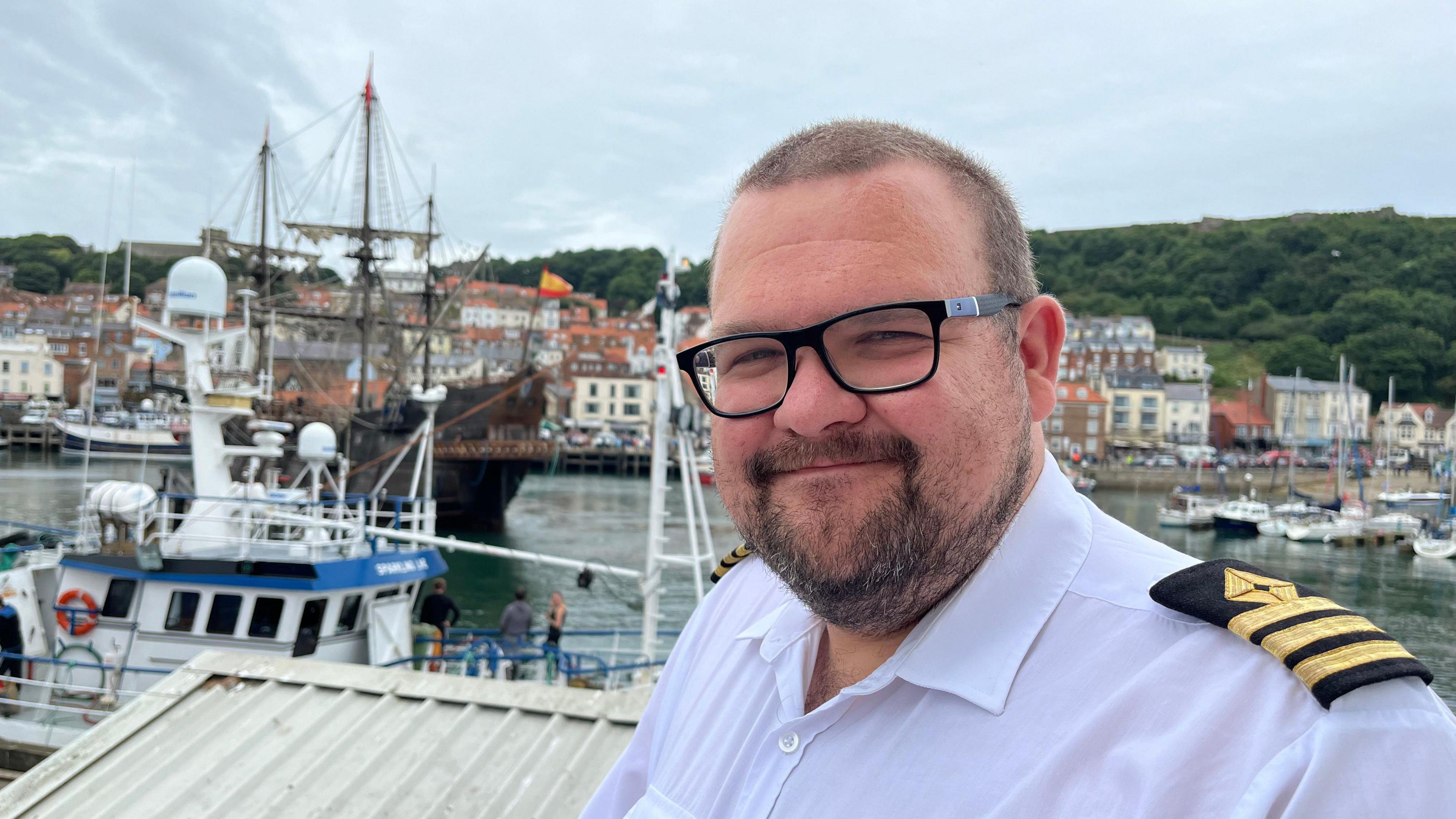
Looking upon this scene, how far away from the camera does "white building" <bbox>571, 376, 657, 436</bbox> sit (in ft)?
268

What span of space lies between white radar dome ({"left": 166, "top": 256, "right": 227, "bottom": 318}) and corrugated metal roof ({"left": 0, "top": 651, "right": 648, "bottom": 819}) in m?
8.61

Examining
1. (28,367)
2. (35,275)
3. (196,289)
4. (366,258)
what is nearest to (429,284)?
(366,258)

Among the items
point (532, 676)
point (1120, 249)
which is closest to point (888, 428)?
point (532, 676)

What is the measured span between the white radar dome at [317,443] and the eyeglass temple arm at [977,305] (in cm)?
1255

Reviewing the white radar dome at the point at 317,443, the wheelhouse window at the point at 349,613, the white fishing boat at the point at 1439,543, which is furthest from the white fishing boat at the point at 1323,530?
the white radar dome at the point at 317,443

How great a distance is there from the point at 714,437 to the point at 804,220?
35 centimetres

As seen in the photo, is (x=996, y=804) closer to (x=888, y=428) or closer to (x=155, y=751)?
(x=888, y=428)

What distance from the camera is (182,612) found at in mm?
10570

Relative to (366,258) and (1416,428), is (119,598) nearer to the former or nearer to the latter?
(366,258)

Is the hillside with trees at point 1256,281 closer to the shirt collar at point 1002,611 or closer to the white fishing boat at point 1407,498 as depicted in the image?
the white fishing boat at point 1407,498

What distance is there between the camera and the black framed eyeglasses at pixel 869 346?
1.09m

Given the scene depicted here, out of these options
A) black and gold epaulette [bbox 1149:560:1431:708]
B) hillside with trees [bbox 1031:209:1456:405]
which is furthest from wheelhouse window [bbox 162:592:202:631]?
hillside with trees [bbox 1031:209:1456:405]

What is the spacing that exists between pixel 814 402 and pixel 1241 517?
167 feet

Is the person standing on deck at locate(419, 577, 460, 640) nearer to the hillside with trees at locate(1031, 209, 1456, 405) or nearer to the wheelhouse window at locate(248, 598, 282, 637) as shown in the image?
the wheelhouse window at locate(248, 598, 282, 637)
